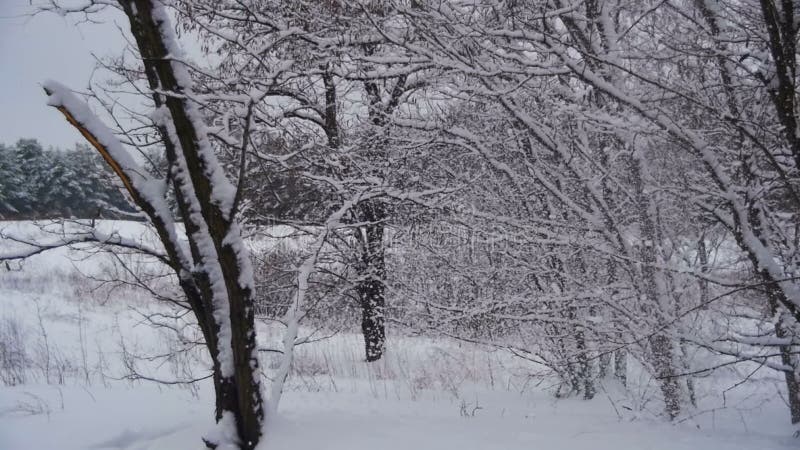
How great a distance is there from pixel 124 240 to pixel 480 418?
3.02 m

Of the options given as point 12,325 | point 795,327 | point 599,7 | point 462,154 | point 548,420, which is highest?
point 599,7

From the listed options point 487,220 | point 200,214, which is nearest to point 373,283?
point 487,220

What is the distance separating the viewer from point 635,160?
4562 millimetres

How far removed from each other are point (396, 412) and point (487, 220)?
2028mm

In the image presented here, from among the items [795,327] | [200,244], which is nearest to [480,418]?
[795,327]

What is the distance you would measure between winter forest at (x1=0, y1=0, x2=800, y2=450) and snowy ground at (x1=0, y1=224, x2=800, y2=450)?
36 mm

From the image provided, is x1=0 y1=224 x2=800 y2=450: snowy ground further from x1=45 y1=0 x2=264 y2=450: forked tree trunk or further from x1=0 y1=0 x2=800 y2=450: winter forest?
x1=45 y1=0 x2=264 y2=450: forked tree trunk

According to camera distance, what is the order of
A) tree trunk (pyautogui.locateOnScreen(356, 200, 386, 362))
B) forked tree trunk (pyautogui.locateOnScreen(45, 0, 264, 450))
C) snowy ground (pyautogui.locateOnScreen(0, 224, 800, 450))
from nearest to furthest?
forked tree trunk (pyautogui.locateOnScreen(45, 0, 264, 450)), snowy ground (pyautogui.locateOnScreen(0, 224, 800, 450)), tree trunk (pyautogui.locateOnScreen(356, 200, 386, 362))

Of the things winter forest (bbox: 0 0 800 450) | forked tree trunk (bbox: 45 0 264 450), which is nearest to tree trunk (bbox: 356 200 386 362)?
winter forest (bbox: 0 0 800 450)

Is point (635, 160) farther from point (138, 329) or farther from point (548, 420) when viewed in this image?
point (138, 329)

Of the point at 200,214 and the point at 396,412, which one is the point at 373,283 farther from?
the point at 200,214

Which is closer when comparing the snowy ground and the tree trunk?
the snowy ground

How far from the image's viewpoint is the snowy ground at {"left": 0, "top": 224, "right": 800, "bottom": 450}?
340cm

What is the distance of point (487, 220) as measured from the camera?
5.01 metres
